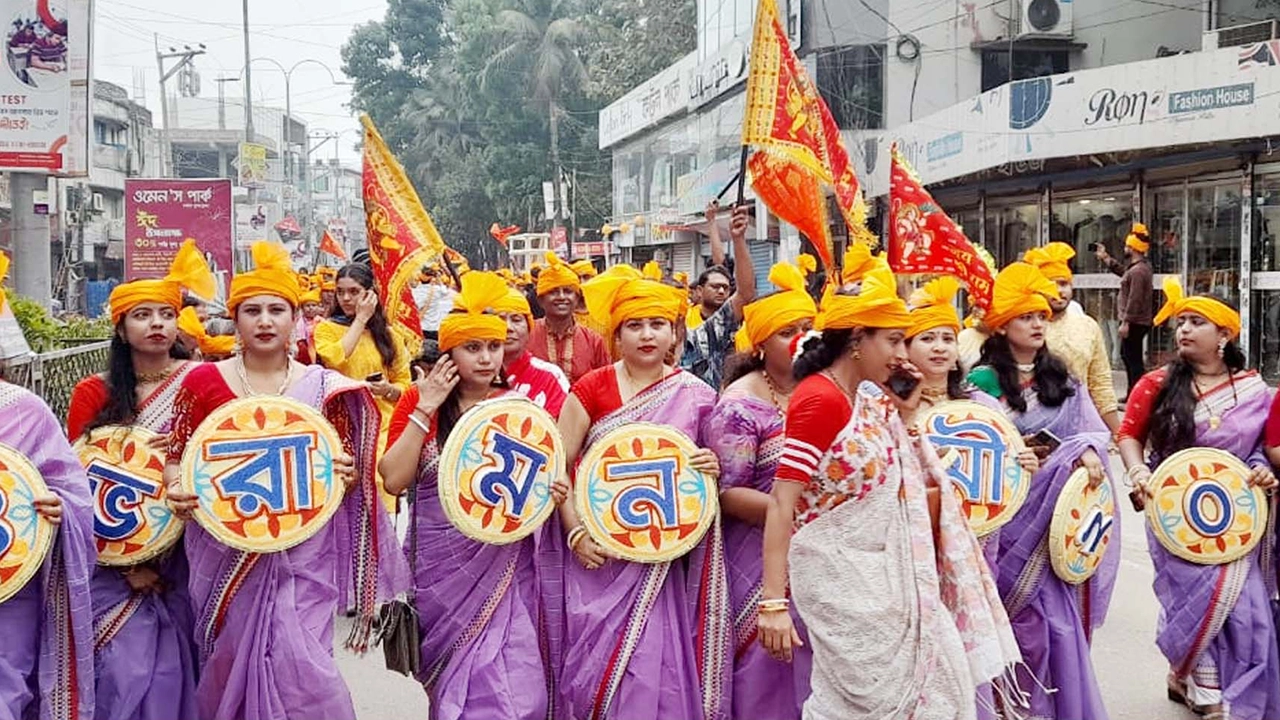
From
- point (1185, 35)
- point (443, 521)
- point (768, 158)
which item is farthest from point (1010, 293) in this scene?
point (1185, 35)

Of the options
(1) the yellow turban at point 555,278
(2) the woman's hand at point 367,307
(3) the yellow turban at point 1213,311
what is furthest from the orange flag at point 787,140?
(2) the woman's hand at point 367,307

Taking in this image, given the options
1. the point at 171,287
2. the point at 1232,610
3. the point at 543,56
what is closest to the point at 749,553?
the point at 1232,610

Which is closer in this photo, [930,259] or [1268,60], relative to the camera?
[930,259]

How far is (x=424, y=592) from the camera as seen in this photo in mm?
4555

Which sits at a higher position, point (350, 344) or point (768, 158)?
point (768, 158)

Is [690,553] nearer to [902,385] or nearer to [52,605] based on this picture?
[902,385]

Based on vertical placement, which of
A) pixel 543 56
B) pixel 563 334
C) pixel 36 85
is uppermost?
pixel 543 56

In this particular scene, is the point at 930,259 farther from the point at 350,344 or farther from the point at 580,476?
the point at 350,344

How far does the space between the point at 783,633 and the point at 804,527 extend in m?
0.28

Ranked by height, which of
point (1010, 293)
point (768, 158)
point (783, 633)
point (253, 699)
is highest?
point (768, 158)

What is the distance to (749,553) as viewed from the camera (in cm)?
445

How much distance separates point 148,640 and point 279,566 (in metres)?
0.54

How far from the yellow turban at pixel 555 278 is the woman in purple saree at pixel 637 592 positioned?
2112mm

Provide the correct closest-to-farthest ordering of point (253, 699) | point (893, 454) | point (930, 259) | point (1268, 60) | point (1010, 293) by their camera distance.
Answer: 1. point (893, 454)
2. point (253, 699)
3. point (1010, 293)
4. point (930, 259)
5. point (1268, 60)
